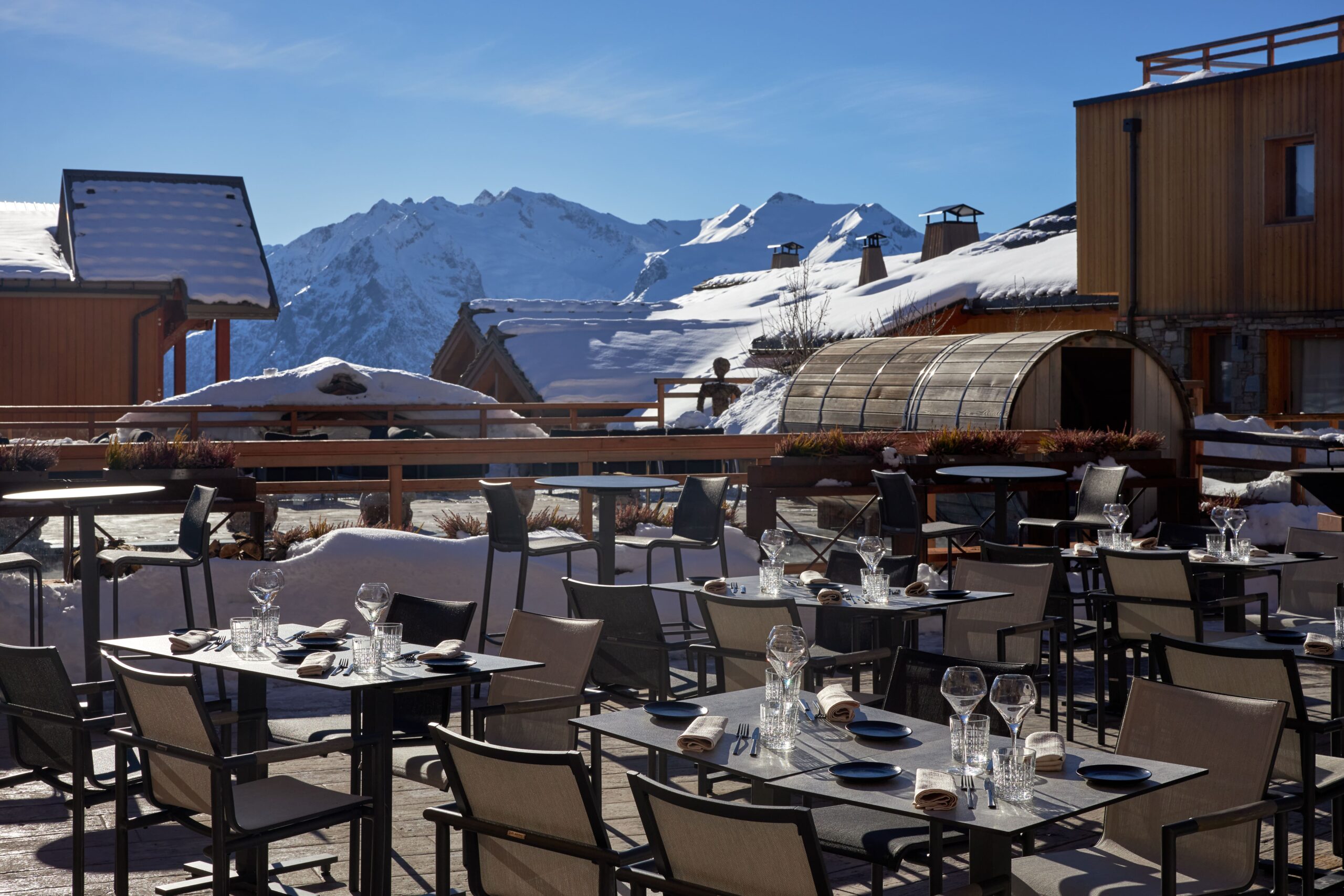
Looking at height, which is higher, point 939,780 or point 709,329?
point 709,329

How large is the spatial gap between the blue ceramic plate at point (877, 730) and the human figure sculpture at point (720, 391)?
793 inches

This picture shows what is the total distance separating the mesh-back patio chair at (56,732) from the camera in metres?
4.02

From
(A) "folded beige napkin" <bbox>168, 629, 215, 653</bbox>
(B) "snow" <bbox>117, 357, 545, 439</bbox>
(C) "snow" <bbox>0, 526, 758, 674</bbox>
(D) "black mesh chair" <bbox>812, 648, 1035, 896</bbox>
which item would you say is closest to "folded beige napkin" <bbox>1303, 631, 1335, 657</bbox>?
(D) "black mesh chair" <bbox>812, 648, 1035, 896</bbox>

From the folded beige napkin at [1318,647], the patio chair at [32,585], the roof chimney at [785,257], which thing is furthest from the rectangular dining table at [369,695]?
the roof chimney at [785,257]

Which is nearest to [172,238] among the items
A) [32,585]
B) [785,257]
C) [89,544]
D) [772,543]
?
[32,585]

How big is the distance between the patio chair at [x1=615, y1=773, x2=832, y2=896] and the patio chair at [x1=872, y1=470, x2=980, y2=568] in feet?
20.0

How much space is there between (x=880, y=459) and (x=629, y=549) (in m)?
2.01

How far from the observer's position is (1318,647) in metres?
4.42

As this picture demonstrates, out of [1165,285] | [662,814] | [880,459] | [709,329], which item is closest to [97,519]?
[880,459]

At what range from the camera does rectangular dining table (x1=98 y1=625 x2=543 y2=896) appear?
12.7 ft

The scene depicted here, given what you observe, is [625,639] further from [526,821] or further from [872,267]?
[872,267]

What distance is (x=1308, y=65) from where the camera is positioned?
18844 millimetres

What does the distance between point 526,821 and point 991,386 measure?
10435 mm

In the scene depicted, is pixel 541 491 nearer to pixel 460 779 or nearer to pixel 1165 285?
pixel 1165 285
